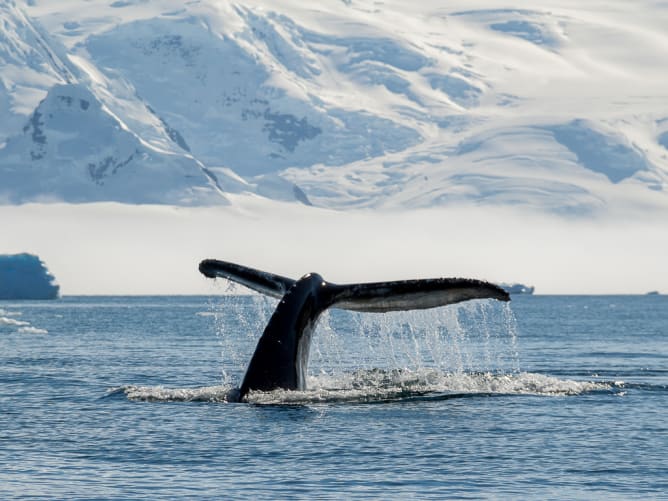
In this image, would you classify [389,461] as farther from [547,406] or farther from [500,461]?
[547,406]

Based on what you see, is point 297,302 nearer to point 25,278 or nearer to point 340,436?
point 340,436

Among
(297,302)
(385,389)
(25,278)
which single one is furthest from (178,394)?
(25,278)

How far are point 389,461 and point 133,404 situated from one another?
23.8 feet

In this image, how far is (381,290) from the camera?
21.7 metres

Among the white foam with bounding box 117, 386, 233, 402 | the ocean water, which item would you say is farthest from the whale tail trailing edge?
the white foam with bounding box 117, 386, 233, 402

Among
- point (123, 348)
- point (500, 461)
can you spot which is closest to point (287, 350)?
point (500, 461)

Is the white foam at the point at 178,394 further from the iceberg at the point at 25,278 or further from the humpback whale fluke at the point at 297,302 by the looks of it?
the iceberg at the point at 25,278

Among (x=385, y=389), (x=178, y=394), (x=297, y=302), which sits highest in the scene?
(x=297, y=302)

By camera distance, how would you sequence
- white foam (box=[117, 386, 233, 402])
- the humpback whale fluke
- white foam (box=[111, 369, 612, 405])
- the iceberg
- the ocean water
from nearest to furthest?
the ocean water < the humpback whale fluke < white foam (box=[111, 369, 612, 405]) < white foam (box=[117, 386, 233, 402]) < the iceberg

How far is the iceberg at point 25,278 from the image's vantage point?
400 ft

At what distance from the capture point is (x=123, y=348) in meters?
48.5

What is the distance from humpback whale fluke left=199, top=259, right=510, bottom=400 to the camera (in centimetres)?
2139

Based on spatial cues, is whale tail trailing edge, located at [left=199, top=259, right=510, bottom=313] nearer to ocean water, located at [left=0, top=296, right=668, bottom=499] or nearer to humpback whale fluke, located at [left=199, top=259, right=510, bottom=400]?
humpback whale fluke, located at [left=199, top=259, right=510, bottom=400]

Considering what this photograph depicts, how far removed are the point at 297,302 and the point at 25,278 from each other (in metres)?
104
